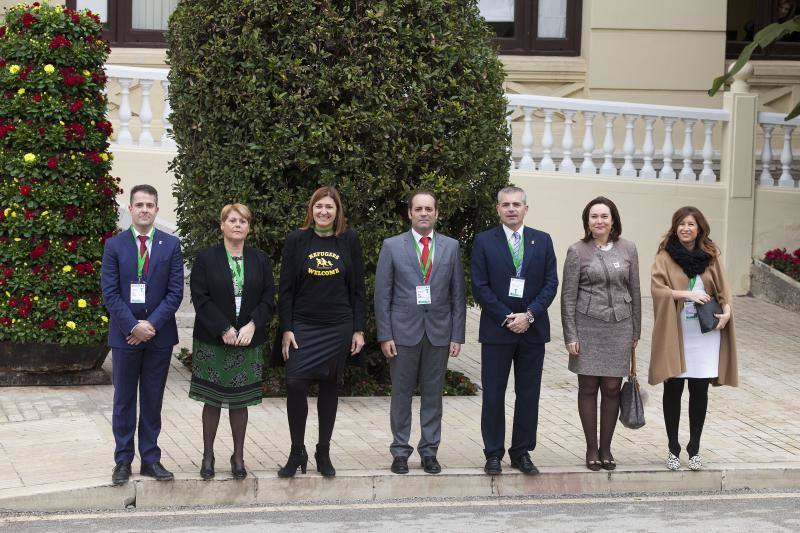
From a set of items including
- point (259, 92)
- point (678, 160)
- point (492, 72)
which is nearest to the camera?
point (259, 92)

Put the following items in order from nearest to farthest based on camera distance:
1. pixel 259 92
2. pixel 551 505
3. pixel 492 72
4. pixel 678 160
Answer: pixel 551 505 → pixel 259 92 → pixel 492 72 → pixel 678 160

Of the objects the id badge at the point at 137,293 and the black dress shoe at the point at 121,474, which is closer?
the black dress shoe at the point at 121,474

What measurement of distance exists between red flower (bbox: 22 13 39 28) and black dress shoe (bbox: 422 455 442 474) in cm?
514

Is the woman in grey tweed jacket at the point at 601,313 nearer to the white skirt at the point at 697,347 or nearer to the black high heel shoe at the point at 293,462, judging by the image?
the white skirt at the point at 697,347

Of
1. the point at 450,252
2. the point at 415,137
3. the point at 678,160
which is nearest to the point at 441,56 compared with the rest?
the point at 415,137

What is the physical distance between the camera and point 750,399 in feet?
38.8

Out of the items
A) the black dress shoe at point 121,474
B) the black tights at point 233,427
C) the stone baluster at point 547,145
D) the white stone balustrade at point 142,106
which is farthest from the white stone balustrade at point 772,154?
the black dress shoe at point 121,474

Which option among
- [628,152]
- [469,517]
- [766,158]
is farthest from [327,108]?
[766,158]

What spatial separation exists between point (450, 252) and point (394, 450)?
4.43 ft

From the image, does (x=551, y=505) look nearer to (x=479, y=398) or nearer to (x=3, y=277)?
(x=479, y=398)

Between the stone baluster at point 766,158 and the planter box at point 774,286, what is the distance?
1.00m

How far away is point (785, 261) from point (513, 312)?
817 centimetres

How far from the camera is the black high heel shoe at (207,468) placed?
342 inches

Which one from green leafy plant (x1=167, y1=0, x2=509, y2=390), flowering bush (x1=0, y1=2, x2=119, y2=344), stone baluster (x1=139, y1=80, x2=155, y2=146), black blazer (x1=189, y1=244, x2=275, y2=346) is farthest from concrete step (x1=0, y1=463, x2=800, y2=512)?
stone baluster (x1=139, y1=80, x2=155, y2=146)
